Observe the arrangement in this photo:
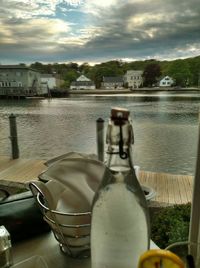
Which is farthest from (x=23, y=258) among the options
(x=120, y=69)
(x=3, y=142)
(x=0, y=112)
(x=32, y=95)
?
(x=3, y=142)

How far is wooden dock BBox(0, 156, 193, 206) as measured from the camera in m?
1.76

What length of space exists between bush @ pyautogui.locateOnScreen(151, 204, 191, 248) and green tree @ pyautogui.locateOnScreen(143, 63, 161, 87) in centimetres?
57

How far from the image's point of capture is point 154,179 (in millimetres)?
2145

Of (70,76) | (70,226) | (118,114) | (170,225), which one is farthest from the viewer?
(70,76)

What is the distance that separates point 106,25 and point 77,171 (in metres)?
0.89

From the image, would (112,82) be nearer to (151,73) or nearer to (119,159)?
(151,73)

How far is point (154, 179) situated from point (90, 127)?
747mm

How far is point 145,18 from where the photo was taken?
1078mm

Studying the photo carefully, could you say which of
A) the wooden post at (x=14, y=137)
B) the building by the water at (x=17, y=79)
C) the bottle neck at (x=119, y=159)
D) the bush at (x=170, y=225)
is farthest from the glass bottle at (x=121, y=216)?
the wooden post at (x=14, y=137)

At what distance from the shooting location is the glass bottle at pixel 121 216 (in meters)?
0.30

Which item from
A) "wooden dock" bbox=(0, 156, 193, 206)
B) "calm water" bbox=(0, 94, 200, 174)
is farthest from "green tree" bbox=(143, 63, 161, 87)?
"wooden dock" bbox=(0, 156, 193, 206)

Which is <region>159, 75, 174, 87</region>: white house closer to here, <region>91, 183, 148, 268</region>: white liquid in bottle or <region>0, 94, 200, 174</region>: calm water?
<region>0, 94, 200, 174</region>: calm water

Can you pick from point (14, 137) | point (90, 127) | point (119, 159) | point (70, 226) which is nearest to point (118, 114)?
point (119, 159)

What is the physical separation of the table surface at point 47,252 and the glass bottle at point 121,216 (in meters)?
0.11
